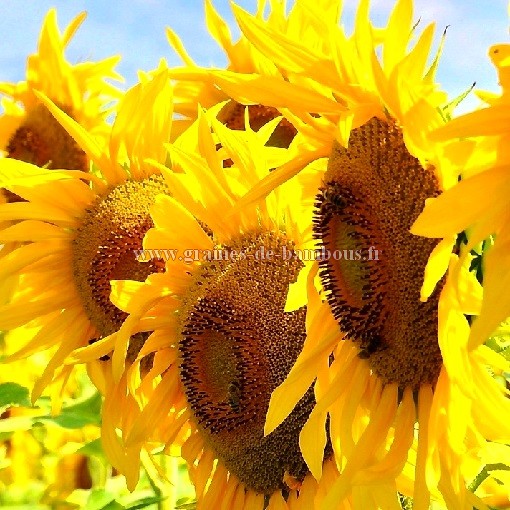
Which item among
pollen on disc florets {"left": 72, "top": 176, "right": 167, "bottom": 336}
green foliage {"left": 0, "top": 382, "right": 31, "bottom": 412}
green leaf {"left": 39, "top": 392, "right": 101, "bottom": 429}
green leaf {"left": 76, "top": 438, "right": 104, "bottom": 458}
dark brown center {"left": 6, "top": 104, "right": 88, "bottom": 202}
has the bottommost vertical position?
green leaf {"left": 76, "top": 438, "right": 104, "bottom": 458}

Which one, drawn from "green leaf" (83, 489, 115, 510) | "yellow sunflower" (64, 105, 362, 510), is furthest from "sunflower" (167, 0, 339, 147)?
"green leaf" (83, 489, 115, 510)

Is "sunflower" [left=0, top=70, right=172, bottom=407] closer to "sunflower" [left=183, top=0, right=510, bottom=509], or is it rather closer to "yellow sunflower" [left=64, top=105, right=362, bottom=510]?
"yellow sunflower" [left=64, top=105, right=362, bottom=510]

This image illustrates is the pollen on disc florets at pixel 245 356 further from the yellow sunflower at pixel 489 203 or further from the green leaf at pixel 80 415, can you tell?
the yellow sunflower at pixel 489 203

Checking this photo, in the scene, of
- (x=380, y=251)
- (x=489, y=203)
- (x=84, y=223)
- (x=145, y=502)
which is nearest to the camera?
(x=489, y=203)

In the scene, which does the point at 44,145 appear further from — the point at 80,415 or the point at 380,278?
the point at 380,278

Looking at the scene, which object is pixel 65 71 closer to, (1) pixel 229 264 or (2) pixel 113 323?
(2) pixel 113 323

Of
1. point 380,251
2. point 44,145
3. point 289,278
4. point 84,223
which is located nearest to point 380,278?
point 380,251

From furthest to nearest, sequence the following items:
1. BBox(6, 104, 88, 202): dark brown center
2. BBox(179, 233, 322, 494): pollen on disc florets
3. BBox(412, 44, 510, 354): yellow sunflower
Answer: BBox(6, 104, 88, 202): dark brown center < BBox(179, 233, 322, 494): pollen on disc florets < BBox(412, 44, 510, 354): yellow sunflower
